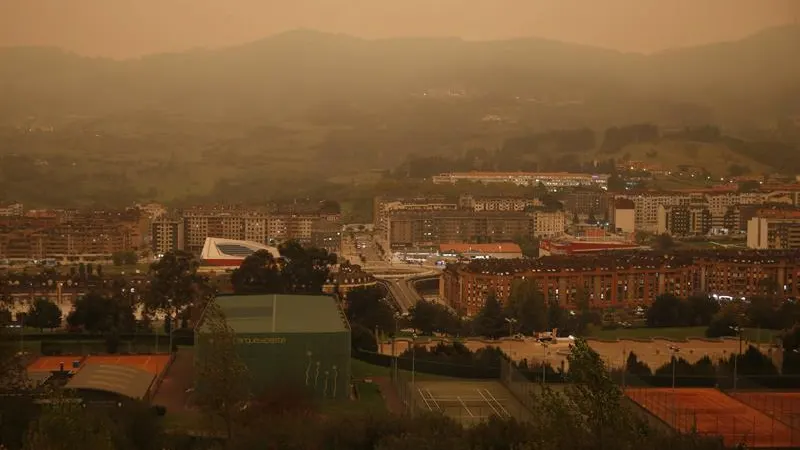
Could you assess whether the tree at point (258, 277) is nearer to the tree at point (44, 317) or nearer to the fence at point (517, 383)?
the tree at point (44, 317)

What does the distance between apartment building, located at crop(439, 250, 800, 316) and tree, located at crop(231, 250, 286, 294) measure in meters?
2.52

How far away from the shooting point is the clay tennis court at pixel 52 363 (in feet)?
29.9

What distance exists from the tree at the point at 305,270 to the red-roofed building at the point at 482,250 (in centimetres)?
601

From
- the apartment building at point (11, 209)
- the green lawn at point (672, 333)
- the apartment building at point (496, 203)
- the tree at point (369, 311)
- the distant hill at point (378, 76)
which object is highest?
the distant hill at point (378, 76)

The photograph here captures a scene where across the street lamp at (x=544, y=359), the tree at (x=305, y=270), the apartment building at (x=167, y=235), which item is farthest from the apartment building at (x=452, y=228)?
the street lamp at (x=544, y=359)

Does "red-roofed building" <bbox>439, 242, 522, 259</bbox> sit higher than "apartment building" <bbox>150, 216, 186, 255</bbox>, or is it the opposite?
"apartment building" <bbox>150, 216, 186, 255</bbox>

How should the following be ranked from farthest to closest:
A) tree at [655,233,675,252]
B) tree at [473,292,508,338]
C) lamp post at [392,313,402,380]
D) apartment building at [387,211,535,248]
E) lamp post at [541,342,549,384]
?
1. apartment building at [387,211,535,248]
2. tree at [655,233,675,252]
3. tree at [473,292,508,338]
4. lamp post at [392,313,402,380]
5. lamp post at [541,342,549,384]

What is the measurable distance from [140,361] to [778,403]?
5.06 meters

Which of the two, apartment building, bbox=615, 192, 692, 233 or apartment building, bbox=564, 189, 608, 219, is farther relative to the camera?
apartment building, bbox=564, 189, 608, 219

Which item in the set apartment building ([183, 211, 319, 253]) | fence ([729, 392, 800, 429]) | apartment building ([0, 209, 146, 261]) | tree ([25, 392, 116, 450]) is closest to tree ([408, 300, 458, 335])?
fence ([729, 392, 800, 429])

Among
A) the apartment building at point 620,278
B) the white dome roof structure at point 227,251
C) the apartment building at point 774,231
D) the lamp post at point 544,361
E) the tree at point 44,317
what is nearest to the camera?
the lamp post at point 544,361

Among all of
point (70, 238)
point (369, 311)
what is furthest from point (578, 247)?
point (70, 238)

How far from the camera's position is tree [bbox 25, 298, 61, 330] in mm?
11586

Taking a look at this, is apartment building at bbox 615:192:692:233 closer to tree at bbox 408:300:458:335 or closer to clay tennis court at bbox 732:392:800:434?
tree at bbox 408:300:458:335
